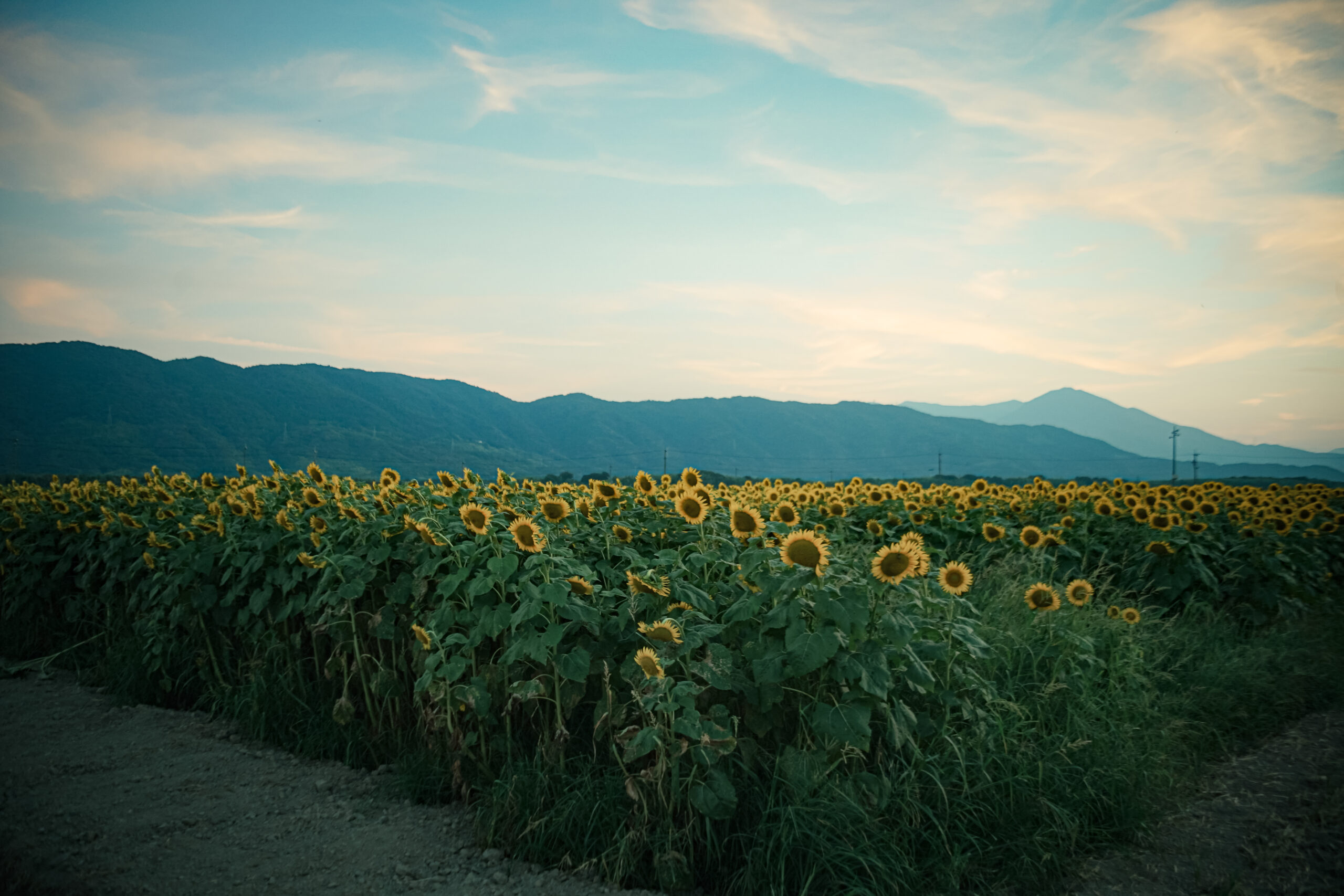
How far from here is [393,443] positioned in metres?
124

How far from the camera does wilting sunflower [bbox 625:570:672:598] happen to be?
9.77ft

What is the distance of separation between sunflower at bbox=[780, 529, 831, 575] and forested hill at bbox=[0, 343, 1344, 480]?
78203 mm

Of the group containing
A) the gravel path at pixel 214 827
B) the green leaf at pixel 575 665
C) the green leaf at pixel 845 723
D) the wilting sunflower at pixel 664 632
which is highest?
the wilting sunflower at pixel 664 632

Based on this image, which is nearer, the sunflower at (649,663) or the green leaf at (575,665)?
the sunflower at (649,663)

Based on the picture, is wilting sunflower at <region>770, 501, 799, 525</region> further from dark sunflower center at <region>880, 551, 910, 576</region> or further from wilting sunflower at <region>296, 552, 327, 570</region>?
wilting sunflower at <region>296, 552, 327, 570</region>

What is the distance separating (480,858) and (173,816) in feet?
4.83

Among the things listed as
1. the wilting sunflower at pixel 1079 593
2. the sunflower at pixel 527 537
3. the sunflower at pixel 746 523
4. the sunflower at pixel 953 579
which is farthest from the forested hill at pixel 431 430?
the sunflower at pixel 527 537

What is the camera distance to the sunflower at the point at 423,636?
321 cm

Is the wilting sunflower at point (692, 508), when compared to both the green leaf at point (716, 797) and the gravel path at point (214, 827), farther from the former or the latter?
the gravel path at point (214, 827)

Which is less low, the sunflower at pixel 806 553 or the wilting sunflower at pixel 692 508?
the wilting sunflower at pixel 692 508

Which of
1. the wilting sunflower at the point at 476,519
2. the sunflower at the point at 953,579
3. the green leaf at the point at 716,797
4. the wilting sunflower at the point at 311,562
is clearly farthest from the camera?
the wilting sunflower at the point at 311,562

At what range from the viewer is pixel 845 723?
2766 millimetres

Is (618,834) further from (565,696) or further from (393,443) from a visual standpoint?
(393,443)

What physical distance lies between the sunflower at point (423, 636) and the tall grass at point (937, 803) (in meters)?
0.60
